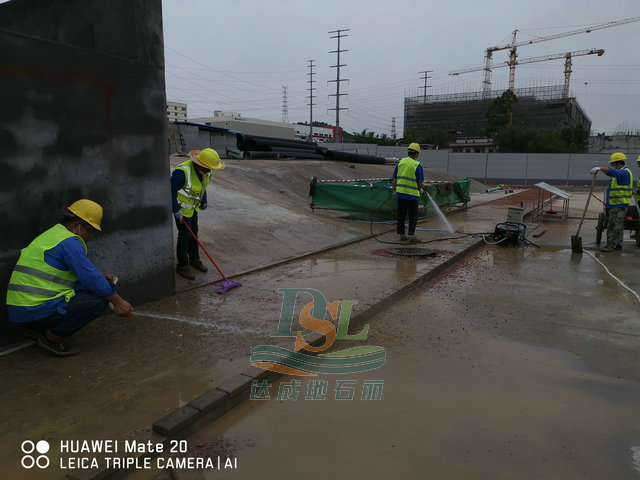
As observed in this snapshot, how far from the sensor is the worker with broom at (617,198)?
26.5 feet

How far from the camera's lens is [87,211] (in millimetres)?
3688

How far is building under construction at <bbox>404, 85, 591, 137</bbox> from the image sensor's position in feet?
250

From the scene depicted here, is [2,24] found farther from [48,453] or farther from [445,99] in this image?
[445,99]

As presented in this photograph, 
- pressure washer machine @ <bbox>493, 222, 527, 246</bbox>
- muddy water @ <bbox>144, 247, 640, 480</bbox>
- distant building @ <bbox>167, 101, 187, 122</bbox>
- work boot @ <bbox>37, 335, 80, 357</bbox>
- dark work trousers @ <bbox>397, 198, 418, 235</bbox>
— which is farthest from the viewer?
distant building @ <bbox>167, 101, 187, 122</bbox>

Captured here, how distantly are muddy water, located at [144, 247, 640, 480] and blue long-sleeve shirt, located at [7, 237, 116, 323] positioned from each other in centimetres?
158

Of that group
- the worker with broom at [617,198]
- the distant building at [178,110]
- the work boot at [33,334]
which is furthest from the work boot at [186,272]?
the distant building at [178,110]

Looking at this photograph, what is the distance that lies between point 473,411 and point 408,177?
6.17 metres

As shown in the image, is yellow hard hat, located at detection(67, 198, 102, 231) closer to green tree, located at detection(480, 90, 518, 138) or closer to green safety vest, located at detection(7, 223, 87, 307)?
green safety vest, located at detection(7, 223, 87, 307)

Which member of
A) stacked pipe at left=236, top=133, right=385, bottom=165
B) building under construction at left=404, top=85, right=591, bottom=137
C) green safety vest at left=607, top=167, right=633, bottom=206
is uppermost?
building under construction at left=404, top=85, right=591, bottom=137

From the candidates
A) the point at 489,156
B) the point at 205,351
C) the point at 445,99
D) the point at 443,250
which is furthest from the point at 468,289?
the point at 445,99

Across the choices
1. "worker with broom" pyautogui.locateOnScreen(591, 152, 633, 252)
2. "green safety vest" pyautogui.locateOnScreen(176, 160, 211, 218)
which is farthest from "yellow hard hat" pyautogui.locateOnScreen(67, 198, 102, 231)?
"worker with broom" pyautogui.locateOnScreen(591, 152, 633, 252)

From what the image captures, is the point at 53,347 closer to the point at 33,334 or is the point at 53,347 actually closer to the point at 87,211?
the point at 33,334

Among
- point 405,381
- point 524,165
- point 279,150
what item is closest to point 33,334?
point 405,381

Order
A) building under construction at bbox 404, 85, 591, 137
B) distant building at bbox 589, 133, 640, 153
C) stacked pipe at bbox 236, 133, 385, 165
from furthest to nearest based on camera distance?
building under construction at bbox 404, 85, 591, 137, distant building at bbox 589, 133, 640, 153, stacked pipe at bbox 236, 133, 385, 165
